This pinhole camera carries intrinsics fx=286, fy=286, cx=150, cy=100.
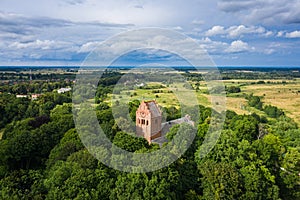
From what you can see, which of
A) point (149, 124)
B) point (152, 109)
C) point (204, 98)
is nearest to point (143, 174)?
point (149, 124)

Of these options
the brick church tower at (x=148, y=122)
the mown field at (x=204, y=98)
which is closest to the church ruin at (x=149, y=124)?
the brick church tower at (x=148, y=122)

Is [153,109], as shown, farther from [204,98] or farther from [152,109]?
[204,98]

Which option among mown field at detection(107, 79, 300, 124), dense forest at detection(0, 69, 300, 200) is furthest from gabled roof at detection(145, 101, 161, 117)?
mown field at detection(107, 79, 300, 124)

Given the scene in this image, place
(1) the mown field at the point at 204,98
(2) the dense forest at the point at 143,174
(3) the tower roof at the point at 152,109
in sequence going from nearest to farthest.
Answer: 1. (2) the dense forest at the point at 143,174
2. (3) the tower roof at the point at 152,109
3. (1) the mown field at the point at 204,98

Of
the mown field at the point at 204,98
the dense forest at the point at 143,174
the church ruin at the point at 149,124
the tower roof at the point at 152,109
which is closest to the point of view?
the dense forest at the point at 143,174

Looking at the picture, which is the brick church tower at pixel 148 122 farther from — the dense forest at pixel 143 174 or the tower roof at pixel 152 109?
→ the dense forest at pixel 143 174

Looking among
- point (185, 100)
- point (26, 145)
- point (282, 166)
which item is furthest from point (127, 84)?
point (282, 166)

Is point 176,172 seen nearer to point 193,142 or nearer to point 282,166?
point 193,142

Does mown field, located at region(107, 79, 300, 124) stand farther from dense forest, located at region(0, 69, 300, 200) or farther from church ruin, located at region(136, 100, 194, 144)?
dense forest, located at region(0, 69, 300, 200)

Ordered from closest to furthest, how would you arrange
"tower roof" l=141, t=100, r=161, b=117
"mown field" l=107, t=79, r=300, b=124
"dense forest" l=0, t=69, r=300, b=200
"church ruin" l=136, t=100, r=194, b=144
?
"dense forest" l=0, t=69, r=300, b=200 < "church ruin" l=136, t=100, r=194, b=144 < "tower roof" l=141, t=100, r=161, b=117 < "mown field" l=107, t=79, r=300, b=124

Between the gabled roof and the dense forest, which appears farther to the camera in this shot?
the gabled roof
